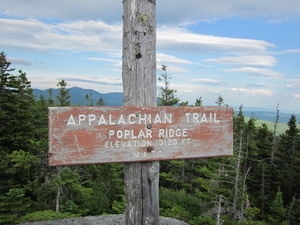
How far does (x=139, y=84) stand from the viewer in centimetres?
263

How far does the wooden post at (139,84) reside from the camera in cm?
261

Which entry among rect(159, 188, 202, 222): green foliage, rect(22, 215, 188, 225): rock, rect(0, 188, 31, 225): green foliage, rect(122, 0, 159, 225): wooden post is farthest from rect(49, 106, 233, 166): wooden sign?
rect(159, 188, 202, 222): green foliage

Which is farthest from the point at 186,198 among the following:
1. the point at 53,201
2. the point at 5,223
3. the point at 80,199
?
the point at 5,223

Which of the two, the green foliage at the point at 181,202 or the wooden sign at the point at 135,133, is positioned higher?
the wooden sign at the point at 135,133

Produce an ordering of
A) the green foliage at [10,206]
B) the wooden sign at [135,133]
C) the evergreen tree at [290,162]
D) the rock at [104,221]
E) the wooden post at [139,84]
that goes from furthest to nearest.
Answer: the evergreen tree at [290,162]
the green foliage at [10,206]
the rock at [104,221]
the wooden post at [139,84]
the wooden sign at [135,133]

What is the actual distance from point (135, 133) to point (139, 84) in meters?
0.55

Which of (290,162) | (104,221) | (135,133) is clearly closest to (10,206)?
(104,221)

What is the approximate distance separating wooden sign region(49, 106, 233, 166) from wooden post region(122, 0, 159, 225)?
0.21 metres

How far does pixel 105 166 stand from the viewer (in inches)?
984

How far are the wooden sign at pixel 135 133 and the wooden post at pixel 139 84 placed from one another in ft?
0.68

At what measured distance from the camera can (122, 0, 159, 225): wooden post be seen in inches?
103

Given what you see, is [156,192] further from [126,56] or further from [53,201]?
[53,201]

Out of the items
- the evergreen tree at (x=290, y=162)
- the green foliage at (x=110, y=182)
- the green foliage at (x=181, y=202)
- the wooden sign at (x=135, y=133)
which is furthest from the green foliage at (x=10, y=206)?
the evergreen tree at (x=290, y=162)

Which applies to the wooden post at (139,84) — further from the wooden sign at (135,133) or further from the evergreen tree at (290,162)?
the evergreen tree at (290,162)
